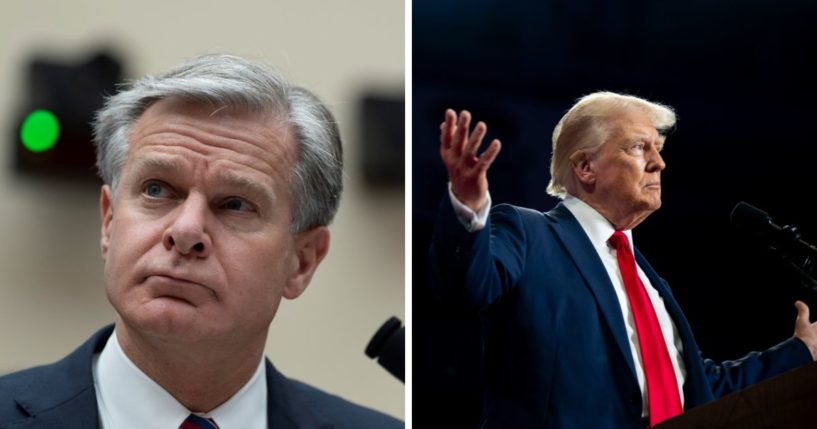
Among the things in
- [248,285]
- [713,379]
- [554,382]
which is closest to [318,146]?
[248,285]

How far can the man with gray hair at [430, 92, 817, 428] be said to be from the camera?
4.17m

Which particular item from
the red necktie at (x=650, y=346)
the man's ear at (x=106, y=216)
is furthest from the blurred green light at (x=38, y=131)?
the red necktie at (x=650, y=346)

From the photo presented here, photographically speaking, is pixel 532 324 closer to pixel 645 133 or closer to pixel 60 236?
pixel 645 133

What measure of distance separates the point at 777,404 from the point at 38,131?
227cm

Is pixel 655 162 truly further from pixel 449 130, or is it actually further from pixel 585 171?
pixel 449 130

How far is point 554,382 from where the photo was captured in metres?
4.18

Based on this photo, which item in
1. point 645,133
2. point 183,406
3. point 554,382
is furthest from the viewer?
point 645,133

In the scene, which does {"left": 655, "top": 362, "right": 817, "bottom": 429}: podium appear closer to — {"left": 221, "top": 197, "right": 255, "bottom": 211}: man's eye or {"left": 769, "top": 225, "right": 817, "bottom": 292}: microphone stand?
{"left": 769, "top": 225, "right": 817, "bottom": 292}: microphone stand

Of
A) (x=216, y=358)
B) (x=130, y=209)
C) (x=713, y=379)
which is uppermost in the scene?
(x=130, y=209)

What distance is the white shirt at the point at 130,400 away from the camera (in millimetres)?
3617

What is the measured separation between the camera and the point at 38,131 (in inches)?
171

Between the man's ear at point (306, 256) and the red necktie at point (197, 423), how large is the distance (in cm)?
43

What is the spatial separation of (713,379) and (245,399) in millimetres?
1406

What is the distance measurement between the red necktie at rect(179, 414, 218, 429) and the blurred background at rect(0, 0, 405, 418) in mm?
830
